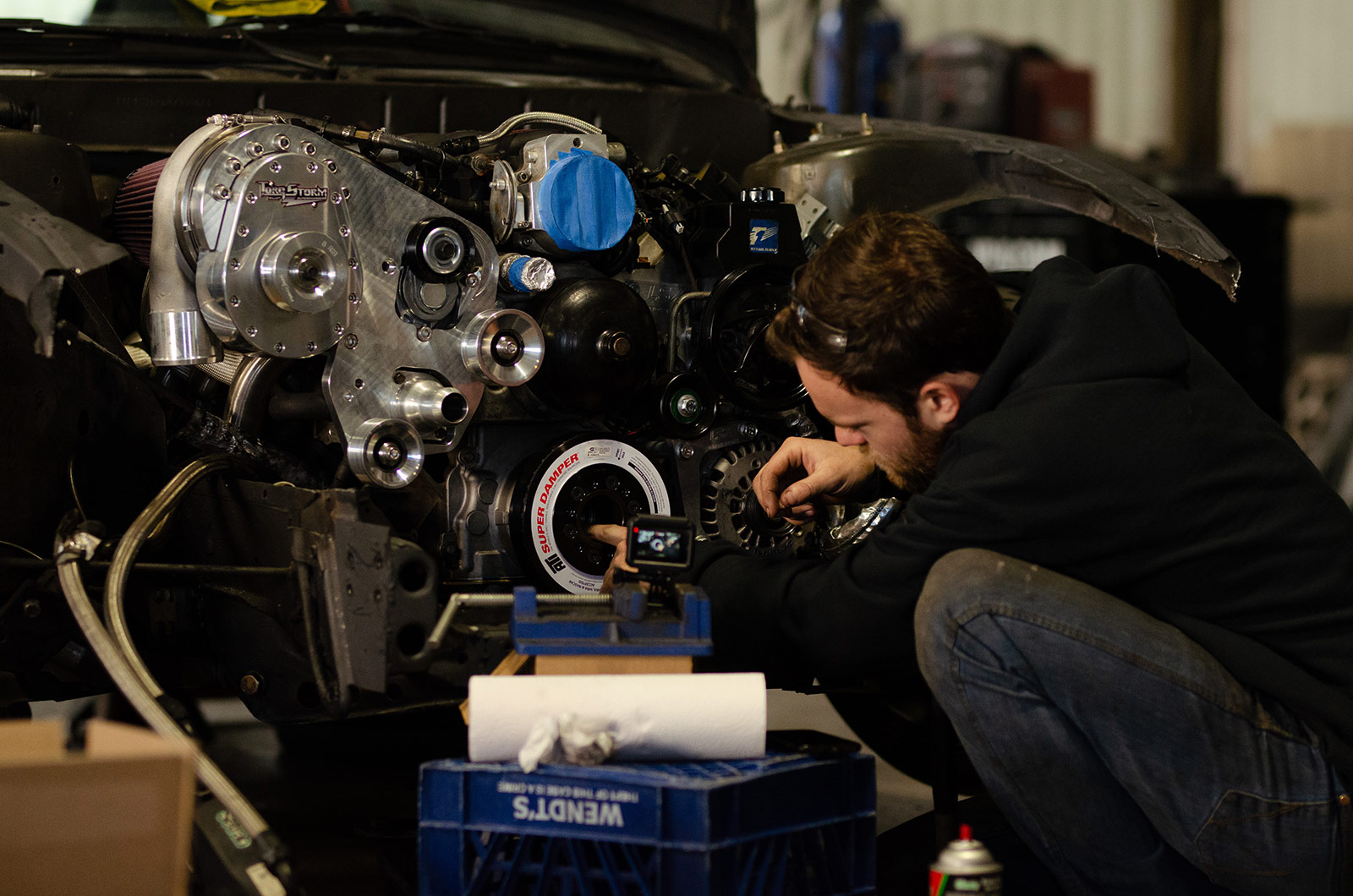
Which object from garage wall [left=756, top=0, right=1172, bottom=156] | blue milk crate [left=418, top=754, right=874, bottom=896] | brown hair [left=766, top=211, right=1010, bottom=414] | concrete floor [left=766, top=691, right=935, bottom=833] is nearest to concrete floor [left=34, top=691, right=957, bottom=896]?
concrete floor [left=766, top=691, right=935, bottom=833]

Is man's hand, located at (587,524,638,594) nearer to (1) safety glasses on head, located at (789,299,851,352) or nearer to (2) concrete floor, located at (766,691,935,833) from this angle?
(1) safety glasses on head, located at (789,299,851,352)

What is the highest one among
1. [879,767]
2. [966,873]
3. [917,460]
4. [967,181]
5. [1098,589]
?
[967,181]

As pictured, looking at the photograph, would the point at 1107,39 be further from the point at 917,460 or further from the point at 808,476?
the point at 917,460

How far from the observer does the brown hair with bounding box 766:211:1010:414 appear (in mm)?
1792

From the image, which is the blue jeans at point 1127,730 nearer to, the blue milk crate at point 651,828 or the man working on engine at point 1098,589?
the man working on engine at point 1098,589

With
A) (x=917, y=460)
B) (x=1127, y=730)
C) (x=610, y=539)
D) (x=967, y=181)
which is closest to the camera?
(x=1127, y=730)

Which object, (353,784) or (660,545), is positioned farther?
(353,784)

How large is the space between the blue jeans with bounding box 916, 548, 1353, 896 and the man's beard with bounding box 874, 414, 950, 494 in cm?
24

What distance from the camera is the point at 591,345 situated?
2002 mm

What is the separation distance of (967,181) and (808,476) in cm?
70

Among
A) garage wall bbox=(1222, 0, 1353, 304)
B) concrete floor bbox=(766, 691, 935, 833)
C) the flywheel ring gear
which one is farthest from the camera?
garage wall bbox=(1222, 0, 1353, 304)

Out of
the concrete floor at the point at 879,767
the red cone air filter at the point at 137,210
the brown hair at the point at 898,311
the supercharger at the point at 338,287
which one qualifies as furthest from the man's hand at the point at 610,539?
the red cone air filter at the point at 137,210

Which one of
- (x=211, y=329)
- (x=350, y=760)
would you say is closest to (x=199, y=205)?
(x=211, y=329)

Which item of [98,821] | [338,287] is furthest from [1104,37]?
[98,821]
